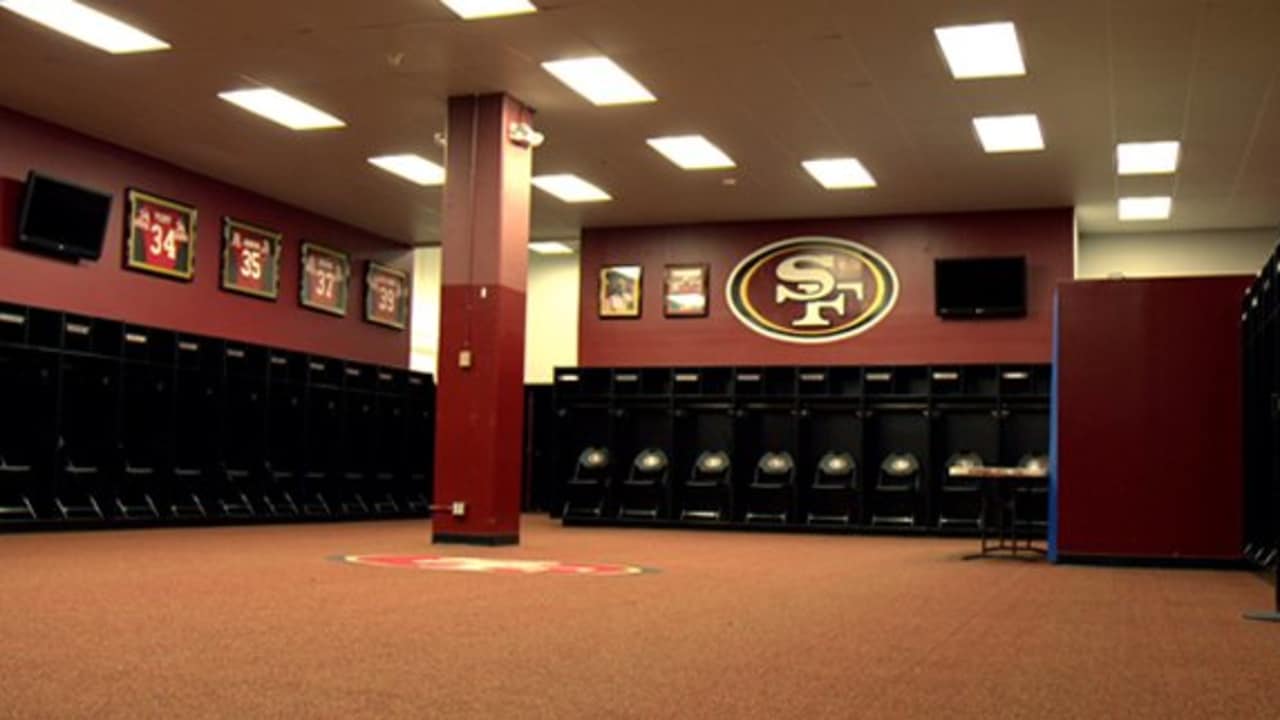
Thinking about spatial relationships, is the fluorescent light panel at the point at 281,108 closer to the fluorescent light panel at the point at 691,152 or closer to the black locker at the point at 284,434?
the fluorescent light panel at the point at 691,152

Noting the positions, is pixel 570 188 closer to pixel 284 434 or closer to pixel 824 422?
pixel 824 422

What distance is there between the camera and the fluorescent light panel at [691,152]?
40.3ft

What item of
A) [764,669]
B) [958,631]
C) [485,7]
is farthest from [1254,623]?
[485,7]

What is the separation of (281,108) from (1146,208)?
8.77 m

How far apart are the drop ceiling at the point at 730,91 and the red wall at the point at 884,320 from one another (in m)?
0.44

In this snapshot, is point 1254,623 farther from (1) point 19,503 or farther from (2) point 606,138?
(1) point 19,503

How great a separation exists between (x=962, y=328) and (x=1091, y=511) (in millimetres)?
6014

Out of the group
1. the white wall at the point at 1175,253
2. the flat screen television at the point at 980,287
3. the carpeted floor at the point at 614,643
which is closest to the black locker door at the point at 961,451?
the flat screen television at the point at 980,287

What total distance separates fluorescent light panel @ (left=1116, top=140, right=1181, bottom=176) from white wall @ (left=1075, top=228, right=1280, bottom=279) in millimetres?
2446

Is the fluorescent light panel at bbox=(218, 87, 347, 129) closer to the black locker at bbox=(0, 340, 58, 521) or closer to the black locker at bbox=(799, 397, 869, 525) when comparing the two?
the black locker at bbox=(0, 340, 58, 521)

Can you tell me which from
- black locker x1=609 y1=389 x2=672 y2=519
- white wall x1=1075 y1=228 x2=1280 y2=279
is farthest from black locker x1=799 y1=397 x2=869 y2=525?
white wall x1=1075 y1=228 x2=1280 y2=279

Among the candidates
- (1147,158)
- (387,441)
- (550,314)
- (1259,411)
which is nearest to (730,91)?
(1147,158)

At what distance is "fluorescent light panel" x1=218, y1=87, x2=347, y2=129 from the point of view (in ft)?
36.5

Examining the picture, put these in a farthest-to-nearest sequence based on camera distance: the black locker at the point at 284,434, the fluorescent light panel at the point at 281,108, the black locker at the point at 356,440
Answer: the black locker at the point at 356,440 < the black locker at the point at 284,434 < the fluorescent light panel at the point at 281,108
